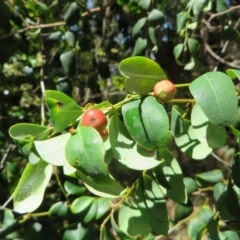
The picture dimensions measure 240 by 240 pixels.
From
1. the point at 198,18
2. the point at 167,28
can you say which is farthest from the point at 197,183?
the point at 167,28

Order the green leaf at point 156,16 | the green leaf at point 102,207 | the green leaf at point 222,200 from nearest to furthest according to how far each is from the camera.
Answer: the green leaf at point 222,200
the green leaf at point 102,207
the green leaf at point 156,16

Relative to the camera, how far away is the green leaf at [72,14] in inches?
55.0

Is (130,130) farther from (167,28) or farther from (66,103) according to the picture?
(167,28)

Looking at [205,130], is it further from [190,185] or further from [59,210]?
[59,210]

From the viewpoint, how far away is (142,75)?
67 cm

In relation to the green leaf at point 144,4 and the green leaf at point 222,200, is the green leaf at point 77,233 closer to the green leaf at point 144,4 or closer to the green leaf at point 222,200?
the green leaf at point 222,200

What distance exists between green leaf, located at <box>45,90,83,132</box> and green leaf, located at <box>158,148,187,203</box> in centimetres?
22

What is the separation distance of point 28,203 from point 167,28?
6.43 ft

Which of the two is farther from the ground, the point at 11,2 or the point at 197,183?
the point at 11,2

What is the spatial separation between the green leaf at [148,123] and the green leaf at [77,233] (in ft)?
1.73

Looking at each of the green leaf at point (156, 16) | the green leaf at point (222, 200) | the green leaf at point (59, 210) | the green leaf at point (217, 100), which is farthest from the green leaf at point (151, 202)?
the green leaf at point (156, 16)

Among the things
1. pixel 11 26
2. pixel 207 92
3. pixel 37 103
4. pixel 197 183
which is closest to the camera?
pixel 207 92

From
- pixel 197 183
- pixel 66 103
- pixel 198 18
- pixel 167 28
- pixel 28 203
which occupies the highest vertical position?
pixel 66 103

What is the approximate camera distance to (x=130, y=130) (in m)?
0.65
